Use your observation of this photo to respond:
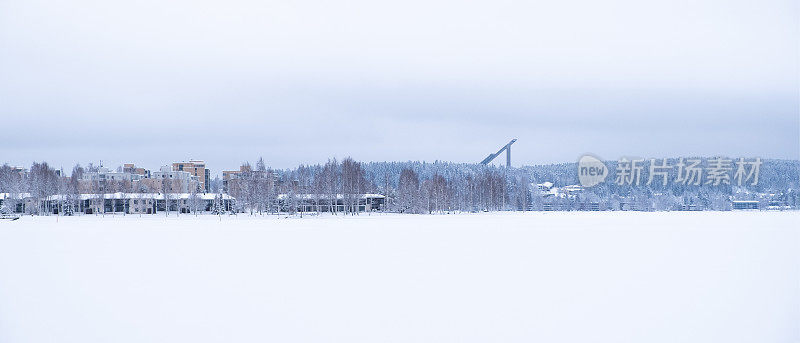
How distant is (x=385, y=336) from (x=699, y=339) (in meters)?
4.92

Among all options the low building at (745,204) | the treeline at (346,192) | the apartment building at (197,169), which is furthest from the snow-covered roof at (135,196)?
the low building at (745,204)

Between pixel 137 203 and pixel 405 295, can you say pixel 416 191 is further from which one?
pixel 405 295

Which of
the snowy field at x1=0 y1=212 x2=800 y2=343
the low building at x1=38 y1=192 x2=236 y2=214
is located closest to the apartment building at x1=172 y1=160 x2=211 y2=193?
the low building at x1=38 y1=192 x2=236 y2=214

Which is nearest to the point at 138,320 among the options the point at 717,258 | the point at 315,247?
the point at 315,247

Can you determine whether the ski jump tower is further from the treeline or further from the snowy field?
the snowy field

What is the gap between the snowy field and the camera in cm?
1148

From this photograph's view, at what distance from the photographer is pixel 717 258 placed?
21703mm

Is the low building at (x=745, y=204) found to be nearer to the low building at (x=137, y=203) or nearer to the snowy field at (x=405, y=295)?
the low building at (x=137, y=203)

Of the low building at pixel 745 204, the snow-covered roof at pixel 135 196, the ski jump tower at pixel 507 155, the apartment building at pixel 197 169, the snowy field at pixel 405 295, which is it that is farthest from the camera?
the ski jump tower at pixel 507 155

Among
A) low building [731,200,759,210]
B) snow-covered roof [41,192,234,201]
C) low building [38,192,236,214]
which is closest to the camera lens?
snow-covered roof [41,192,234,201]

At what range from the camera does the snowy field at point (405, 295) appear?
37.7ft

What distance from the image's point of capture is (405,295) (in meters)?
15.0

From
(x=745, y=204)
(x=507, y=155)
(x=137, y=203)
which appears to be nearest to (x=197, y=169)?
(x=137, y=203)

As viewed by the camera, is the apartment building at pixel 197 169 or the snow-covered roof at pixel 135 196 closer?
the snow-covered roof at pixel 135 196
